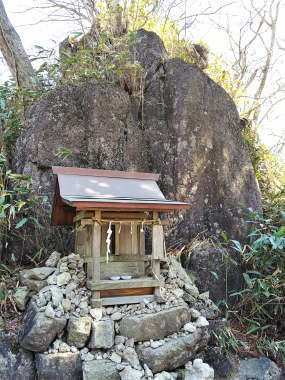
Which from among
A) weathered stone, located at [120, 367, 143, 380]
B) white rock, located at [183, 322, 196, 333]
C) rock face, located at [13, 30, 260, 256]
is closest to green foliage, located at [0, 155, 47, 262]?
rock face, located at [13, 30, 260, 256]

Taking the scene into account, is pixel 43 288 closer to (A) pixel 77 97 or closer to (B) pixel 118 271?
(B) pixel 118 271

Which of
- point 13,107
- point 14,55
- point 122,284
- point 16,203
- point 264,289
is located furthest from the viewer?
Answer: point 14,55

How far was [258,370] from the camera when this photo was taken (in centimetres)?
421

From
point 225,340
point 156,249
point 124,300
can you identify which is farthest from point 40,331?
point 225,340

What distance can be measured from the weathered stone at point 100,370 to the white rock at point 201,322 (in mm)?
1206

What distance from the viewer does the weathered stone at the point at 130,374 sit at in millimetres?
3262

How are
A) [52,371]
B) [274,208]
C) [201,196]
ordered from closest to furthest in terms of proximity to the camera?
[52,371] < [201,196] < [274,208]

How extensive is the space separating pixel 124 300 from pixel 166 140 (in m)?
3.24

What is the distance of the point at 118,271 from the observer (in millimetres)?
4105

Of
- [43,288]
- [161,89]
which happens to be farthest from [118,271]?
[161,89]

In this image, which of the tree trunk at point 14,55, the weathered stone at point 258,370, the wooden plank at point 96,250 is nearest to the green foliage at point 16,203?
the wooden plank at point 96,250

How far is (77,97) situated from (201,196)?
299 centimetres

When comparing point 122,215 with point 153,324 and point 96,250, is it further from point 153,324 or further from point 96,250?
point 153,324

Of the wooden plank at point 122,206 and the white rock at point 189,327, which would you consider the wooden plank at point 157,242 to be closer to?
the wooden plank at point 122,206
